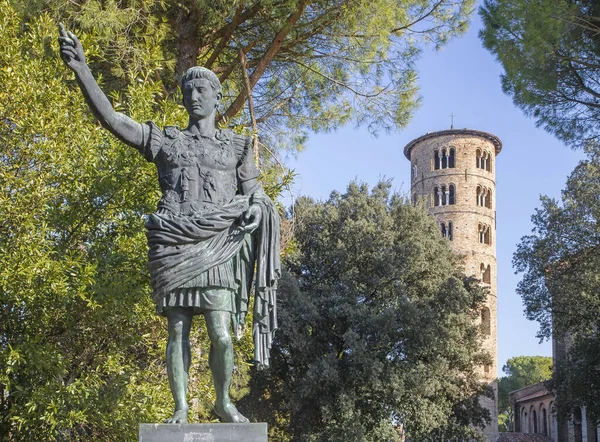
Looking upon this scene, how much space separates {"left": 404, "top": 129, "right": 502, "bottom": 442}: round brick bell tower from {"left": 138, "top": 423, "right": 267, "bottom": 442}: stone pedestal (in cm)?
5580

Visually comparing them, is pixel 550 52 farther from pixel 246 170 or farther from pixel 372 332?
pixel 372 332

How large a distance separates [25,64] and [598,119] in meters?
8.63

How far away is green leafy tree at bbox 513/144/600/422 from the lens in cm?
2303

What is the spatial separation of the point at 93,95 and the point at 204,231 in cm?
104

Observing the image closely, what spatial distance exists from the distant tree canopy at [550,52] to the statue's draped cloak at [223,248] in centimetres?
815

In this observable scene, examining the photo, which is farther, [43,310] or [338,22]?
[338,22]

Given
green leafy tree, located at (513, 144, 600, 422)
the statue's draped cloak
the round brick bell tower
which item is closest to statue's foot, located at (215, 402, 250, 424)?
the statue's draped cloak

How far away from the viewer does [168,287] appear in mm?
4734

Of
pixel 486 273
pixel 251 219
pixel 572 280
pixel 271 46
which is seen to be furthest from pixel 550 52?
pixel 486 273

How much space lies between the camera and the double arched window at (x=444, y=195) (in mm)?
61594

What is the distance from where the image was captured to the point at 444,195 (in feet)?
203

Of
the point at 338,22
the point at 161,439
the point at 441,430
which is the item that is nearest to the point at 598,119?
the point at 338,22

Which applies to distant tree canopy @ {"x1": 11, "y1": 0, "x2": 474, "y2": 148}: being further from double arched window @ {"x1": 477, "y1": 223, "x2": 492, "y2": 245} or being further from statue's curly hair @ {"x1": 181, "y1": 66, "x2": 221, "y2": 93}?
double arched window @ {"x1": 477, "y1": 223, "x2": 492, "y2": 245}

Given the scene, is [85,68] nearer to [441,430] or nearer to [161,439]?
[161,439]
